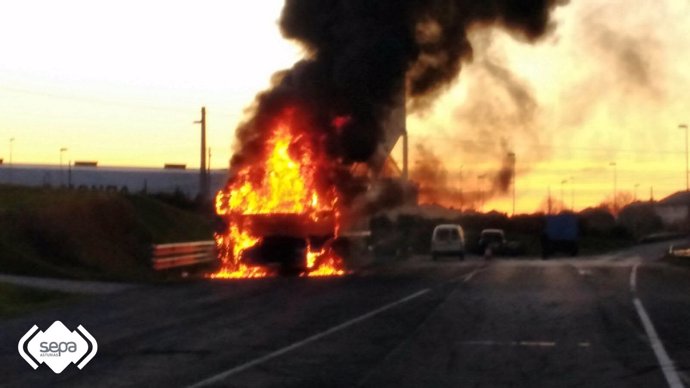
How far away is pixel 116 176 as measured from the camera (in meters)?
85.0

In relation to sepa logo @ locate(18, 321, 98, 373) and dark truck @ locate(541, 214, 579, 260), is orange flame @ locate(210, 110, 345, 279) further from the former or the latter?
dark truck @ locate(541, 214, 579, 260)

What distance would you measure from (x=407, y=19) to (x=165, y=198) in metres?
26.3

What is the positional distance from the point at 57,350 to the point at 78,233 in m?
26.4

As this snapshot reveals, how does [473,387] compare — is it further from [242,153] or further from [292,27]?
[292,27]

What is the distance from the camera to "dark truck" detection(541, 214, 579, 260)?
66.7m

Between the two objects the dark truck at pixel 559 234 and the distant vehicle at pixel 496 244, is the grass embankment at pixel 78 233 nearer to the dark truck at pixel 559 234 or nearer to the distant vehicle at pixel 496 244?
the dark truck at pixel 559 234

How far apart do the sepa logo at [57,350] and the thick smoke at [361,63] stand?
76.4 ft

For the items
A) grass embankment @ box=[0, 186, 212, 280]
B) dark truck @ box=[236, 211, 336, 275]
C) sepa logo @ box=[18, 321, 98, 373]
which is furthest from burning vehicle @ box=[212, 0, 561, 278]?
sepa logo @ box=[18, 321, 98, 373]

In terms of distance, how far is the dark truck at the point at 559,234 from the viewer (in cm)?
6669

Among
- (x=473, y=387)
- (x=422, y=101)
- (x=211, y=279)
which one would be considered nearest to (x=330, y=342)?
(x=473, y=387)

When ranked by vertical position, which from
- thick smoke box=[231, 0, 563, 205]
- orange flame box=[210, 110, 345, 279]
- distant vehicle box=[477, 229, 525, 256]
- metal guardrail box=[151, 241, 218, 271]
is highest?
thick smoke box=[231, 0, 563, 205]

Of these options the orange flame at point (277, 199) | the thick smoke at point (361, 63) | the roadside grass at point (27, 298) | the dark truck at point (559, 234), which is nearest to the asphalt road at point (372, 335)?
the roadside grass at point (27, 298)

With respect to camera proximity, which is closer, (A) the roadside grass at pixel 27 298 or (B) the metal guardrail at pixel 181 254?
(A) the roadside grass at pixel 27 298

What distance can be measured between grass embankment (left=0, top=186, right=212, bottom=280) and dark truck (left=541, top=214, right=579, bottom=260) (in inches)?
940
